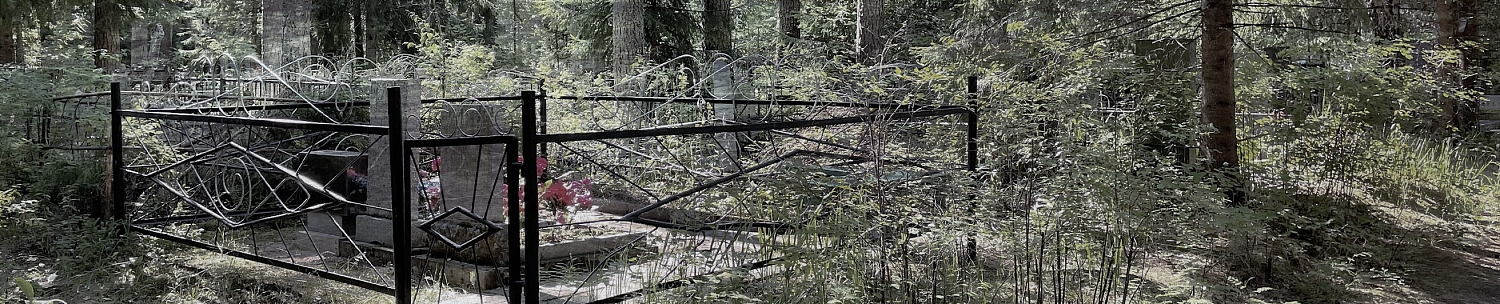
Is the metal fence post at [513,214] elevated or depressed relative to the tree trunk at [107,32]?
depressed

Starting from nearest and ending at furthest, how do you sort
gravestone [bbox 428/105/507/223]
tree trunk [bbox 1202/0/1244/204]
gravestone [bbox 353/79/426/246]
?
gravestone [bbox 428/105/507/223], gravestone [bbox 353/79/426/246], tree trunk [bbox 1202/0/1244/204]

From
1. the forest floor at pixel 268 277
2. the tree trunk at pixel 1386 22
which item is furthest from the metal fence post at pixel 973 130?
the tree trunk at pixel 1386 22

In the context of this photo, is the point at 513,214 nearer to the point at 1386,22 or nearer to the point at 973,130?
the point at 973,130

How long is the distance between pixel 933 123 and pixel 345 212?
3.85 meters

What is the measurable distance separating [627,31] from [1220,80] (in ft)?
22.4

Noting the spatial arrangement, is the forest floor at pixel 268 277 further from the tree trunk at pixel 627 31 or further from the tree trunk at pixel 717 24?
the tree trunk at pixel 717 24

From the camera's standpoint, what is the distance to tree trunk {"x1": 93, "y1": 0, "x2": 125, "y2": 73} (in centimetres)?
986

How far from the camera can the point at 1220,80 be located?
7113 mm

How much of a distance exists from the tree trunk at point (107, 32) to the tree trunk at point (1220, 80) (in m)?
8.39

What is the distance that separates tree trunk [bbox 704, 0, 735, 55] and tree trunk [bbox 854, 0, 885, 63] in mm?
2852

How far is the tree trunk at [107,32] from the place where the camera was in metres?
9.86

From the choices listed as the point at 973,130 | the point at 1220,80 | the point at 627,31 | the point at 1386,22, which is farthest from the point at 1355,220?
the point at 627,31

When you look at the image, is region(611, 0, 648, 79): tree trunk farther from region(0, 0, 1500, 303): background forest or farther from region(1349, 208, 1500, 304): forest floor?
region(1349, 208, 1500, 304): forest floor

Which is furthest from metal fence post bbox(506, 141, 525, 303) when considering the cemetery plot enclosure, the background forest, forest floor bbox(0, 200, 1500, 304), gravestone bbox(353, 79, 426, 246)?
gravestone bbox(353, 79, 426, 246)
